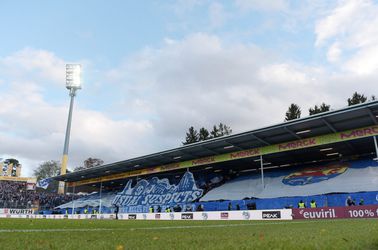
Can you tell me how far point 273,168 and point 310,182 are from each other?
1301 centimetres

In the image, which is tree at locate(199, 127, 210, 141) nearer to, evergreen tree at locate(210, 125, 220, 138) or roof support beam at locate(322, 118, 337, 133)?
evergreen tree at locate(210, 125, 220, 138)

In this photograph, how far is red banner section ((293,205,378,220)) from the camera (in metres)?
18.7

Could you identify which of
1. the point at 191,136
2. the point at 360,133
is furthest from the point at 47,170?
the point at 360,133

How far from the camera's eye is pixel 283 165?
136 ft

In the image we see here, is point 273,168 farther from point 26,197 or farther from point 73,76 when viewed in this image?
point 73,76

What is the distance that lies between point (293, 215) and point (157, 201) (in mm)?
22442

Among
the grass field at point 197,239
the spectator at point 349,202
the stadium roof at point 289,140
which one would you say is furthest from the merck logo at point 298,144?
the grass field at point 197,239

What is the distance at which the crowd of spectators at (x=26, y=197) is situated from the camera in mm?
56688

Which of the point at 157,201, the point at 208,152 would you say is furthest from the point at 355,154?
the point at 157,201

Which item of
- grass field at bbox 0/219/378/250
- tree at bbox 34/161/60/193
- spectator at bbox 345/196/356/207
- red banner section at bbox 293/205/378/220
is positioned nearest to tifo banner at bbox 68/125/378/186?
spectator at bbox 345/196/356/207

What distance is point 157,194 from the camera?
137 ft

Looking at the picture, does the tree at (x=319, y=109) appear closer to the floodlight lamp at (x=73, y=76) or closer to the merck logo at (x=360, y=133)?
the merck logo at (x=360, y=133)

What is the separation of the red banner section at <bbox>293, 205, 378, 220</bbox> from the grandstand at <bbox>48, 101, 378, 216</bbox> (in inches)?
130

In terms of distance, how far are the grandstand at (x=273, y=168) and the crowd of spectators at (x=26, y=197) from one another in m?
10.8
